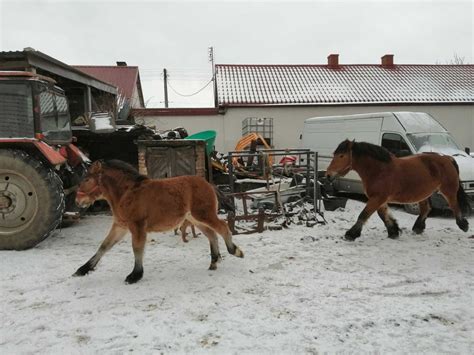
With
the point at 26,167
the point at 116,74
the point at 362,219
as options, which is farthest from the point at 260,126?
the point at 26,167

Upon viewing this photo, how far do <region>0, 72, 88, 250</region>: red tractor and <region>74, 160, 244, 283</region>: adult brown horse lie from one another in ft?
4.93

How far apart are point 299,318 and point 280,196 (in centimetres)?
492

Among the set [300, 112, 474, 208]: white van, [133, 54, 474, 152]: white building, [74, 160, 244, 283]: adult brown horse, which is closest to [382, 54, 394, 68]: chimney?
[133, 54, 474, 152]: white building

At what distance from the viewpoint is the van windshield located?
966cm

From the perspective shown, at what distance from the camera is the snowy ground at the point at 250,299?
3.18 meters

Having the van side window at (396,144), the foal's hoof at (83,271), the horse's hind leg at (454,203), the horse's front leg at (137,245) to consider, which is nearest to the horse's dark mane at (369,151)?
the horse's hind leg at (454,203)

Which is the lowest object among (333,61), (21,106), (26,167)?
(26,167)

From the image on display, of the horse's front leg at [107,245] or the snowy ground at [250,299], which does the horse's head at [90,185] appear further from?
the snowy ground at [250,299]

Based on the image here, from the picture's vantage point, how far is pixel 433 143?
32.3 ft

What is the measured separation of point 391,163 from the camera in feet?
21.8

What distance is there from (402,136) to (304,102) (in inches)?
402

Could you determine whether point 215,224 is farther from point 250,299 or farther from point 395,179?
point 395,179

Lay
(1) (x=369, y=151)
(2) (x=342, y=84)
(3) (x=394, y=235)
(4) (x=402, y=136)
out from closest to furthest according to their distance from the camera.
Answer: (3) (x=394, y=235), (1) (x=369, y=151), (4) (x=402, y=136), (2) (x=342, y=84)

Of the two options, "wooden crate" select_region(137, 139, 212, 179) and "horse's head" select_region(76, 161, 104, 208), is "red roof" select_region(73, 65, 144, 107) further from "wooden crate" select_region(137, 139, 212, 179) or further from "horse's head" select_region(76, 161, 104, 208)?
"horse's head" select_region(76, 161, 104, 208)
